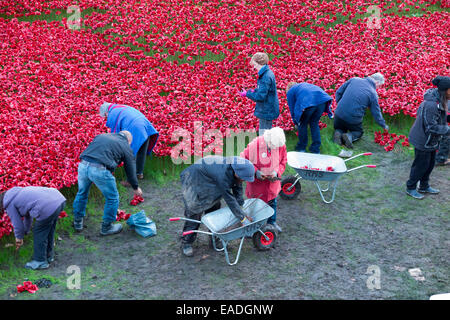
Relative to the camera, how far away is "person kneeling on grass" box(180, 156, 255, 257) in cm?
646

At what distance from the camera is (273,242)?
7.27 m

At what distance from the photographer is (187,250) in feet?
23.5

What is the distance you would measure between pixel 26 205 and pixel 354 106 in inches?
260

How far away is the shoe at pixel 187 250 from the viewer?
7145 millimetres

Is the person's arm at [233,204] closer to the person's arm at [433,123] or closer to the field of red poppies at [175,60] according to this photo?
the field of red poppies at [175,60]

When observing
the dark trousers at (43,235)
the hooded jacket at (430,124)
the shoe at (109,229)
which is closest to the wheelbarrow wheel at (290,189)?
the hooded jacket at (430,124)

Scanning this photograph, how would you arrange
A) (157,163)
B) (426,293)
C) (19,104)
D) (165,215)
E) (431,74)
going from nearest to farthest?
(426,293), (165,215), (157,163), (19,104), (431,74)

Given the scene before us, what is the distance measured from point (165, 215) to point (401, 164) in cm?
491

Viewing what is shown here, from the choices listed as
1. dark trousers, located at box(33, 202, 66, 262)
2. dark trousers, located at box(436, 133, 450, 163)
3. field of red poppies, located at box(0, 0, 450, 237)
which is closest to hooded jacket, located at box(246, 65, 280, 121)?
field of red poppies, located at box(0, 0, 450, 237)

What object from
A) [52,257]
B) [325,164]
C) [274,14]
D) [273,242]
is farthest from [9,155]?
[274,14]

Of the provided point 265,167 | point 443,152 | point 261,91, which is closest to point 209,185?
point 265,167

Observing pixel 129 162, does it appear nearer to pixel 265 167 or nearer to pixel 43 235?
pixel 43 235

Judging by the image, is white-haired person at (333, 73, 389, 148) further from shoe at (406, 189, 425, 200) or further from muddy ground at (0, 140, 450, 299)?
muddy ground at (0, 140, 450, 299)

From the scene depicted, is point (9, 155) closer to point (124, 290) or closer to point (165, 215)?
point (165, 215)
